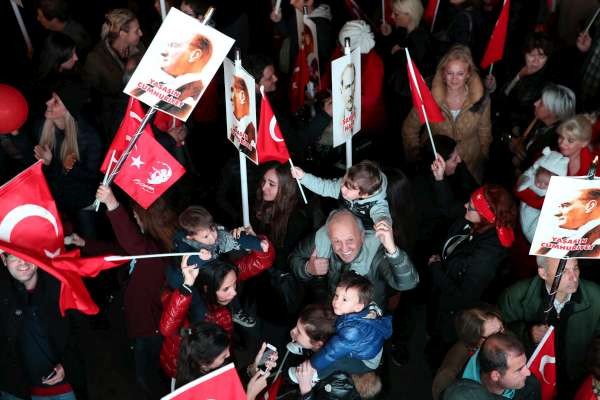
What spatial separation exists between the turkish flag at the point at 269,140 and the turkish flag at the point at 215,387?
5.96 ft

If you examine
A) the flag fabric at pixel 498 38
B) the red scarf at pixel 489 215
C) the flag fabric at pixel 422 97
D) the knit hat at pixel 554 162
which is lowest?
the red scarf at pixel 489 215

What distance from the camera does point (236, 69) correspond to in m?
4.98

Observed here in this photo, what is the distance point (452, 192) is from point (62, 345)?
275cm

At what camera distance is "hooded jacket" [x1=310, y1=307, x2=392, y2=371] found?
4.28m

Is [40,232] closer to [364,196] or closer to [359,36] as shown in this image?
[364,196]

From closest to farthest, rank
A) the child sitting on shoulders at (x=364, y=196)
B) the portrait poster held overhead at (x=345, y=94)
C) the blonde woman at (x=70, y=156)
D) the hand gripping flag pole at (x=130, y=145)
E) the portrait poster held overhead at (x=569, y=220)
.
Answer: the portrait poster held overhead at (x=569, y=220)
the hand gripping flag pole at (x=130, y=145)
the child sitting on shoulders at (x=364, y=196)
the portrait poster held overhead at (x=345, y=94)
the blonde woman at (x=70, y=156)

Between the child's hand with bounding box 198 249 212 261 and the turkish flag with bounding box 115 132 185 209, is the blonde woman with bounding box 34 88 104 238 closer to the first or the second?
the turkish flag with bounding box 115 132 185 209

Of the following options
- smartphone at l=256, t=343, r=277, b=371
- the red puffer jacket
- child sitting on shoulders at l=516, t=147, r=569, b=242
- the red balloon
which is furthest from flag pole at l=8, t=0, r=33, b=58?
child sitting on shoulders at l=516, t=147, r=569, b=242

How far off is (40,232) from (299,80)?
116 inches

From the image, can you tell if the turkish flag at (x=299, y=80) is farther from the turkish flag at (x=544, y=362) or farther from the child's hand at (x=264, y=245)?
the turkish flag at (x=544, y=362)

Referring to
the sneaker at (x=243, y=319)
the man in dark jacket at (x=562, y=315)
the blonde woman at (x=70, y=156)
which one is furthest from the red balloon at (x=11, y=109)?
the man in dark jacket at (x=562, y=315)

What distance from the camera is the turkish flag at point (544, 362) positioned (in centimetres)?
443

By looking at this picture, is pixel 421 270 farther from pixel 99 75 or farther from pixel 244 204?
pixel 99 75

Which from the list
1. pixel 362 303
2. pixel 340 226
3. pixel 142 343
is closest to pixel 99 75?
pixel 142 343
